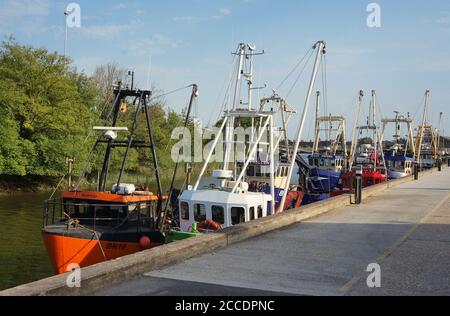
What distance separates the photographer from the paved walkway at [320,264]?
7.55 metres

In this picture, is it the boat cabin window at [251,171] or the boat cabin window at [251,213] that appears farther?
the boat cabin window at [251,171]

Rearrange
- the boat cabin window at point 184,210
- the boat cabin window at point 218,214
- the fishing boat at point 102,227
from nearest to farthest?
the fishing boat at point 102,227 → the boat cabin window at point 218,214 → the boat cabin window at point 184,210

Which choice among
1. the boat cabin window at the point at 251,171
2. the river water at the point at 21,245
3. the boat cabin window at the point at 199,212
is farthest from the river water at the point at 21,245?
the boat cabin window at the point at 251,171

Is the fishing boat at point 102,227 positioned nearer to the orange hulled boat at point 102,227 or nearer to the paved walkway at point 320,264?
the orange hulled boat at point 102,227

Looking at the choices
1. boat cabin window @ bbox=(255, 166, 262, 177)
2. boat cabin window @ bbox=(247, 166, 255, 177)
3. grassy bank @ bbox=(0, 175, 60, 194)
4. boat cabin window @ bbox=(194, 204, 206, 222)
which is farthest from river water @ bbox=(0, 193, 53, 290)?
boat cabin window @ bbox=(255, 166, 262, 177)

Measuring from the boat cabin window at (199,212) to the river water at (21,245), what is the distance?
202 inches

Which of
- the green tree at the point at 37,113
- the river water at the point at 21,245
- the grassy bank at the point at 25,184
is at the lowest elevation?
the river water at the point at 21,245

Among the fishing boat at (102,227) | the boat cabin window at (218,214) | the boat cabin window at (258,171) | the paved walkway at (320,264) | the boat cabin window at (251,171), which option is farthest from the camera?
the boat cabin window at (251,171)

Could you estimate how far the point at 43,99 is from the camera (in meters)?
44.6

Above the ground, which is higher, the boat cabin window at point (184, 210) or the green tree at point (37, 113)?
the green tree at point (37, 113)

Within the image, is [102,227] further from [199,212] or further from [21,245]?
[21,245]
